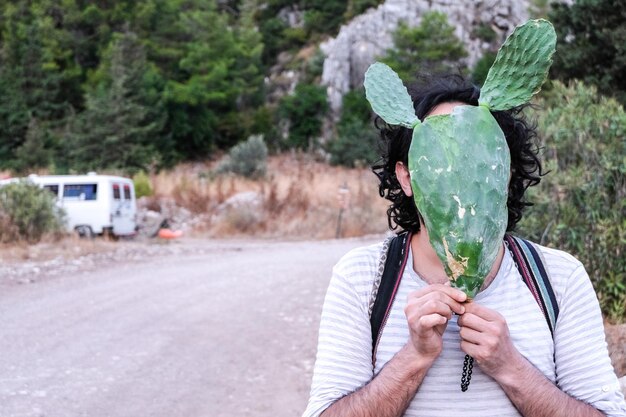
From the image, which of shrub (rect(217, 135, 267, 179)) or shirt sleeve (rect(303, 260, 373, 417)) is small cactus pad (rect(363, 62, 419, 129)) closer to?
shirt sleeve (rect(303, 260, 373, 417))

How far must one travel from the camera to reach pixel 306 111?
3984 cm

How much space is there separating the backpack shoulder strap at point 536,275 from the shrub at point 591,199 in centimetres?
352

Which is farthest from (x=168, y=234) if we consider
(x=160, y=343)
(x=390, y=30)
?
(x=390, y=30)

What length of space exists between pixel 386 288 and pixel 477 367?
0.23 meters

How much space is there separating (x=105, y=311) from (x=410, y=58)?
33887 millimetres

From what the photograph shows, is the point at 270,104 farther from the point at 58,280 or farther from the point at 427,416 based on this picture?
the point at 427,416

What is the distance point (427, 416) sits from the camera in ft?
4.33

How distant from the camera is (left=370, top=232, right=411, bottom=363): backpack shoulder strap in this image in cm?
135

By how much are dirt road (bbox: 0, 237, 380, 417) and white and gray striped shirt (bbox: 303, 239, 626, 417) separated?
2.86 meters

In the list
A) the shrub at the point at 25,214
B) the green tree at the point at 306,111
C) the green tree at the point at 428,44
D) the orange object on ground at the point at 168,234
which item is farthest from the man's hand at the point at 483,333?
the green tree at the point at 306,111

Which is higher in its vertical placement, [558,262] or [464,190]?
[464,190]

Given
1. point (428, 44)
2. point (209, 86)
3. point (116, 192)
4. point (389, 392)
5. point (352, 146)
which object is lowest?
point (389, 392)

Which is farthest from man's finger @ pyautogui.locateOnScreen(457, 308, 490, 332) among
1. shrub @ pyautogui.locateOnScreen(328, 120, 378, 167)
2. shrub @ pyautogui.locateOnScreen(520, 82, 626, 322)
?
shrub @ pyautogui.locateOnScreen(328, 120, 378, 167)

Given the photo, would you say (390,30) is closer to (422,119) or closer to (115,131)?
(115,131)
